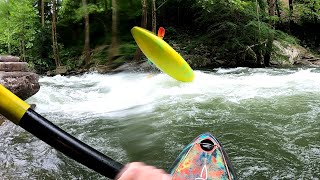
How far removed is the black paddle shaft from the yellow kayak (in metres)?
3.76

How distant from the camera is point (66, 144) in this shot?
0.99m

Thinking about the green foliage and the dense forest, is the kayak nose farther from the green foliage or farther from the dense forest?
the green foliage

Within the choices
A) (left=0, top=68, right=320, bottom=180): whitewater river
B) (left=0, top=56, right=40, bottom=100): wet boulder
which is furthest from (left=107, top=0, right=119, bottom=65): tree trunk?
(left=0, top=56, right=40, bottom=100): wet boulder

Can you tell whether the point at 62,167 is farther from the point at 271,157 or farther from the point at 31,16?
the point at 31,16

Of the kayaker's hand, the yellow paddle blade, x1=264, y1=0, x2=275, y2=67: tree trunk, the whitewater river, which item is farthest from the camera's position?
x1=264, y1=0, x2=275, y2=67: tree trunk

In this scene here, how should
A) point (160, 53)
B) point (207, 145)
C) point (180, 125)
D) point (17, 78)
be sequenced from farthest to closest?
point (160, 53) < point (17, 78) < point (180, 125) < point (207, 145)

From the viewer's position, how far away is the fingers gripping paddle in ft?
3.13

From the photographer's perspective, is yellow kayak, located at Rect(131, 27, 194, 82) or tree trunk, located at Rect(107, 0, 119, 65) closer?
tree trunk, located at Rect(107, 0, 119, 65)

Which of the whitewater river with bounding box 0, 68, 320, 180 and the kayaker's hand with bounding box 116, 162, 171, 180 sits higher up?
the kayaker's hand with bounding box 116, 162, 171, 180

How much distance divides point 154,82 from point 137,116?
7.83 feet

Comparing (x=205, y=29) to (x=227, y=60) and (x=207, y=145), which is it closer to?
(x=227, y=60)

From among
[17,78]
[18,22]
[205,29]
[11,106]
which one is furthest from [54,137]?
[18,22]

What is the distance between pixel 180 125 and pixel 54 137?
2.64m

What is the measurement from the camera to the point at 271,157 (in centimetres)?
269
